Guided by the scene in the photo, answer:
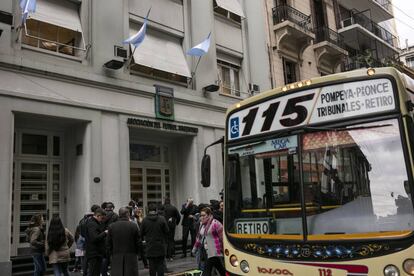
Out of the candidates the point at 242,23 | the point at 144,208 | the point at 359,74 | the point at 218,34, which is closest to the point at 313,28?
the point at 242,23

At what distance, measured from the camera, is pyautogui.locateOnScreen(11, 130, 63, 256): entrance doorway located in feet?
38.6

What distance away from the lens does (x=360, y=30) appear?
24.6 m

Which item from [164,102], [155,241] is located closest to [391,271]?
[155,241]

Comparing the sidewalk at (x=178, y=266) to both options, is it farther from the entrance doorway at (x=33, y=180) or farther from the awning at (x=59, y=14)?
the awning at (x=59, y=14)

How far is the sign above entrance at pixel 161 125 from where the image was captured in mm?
13676

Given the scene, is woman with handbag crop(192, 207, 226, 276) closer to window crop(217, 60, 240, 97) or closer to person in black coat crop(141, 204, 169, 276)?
person in black coat crop(141, 204, 169, 276)

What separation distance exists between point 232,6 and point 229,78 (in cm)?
295

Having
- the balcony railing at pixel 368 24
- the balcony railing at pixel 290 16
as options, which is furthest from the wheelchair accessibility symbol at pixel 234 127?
the balcony railing at pixel 368 24

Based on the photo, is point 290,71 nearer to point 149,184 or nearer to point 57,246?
point 149,184

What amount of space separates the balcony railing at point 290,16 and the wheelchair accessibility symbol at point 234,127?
15.4m

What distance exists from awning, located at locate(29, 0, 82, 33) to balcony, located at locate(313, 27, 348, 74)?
518 inches

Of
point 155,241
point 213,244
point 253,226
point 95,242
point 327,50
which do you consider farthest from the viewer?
point 327,50

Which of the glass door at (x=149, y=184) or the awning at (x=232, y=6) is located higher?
the awning at (x=232, y=6)

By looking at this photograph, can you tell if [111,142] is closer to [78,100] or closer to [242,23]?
[78,100]
